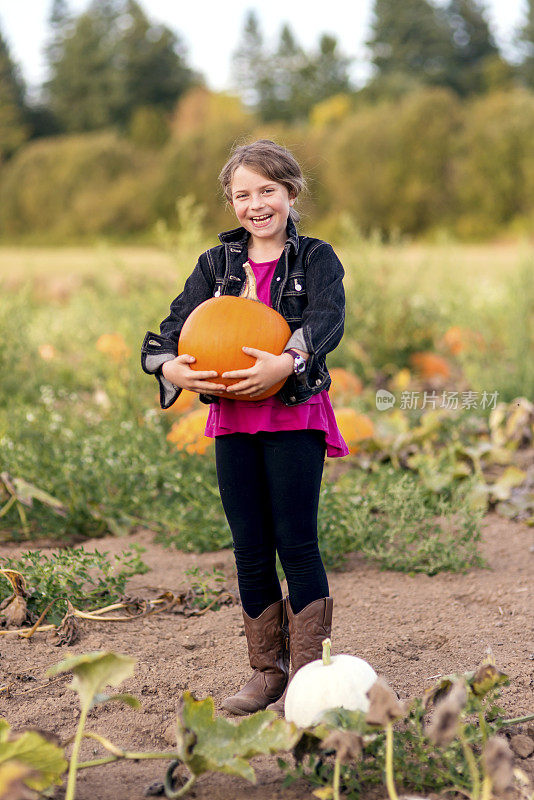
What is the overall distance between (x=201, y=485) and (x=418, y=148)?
16.6 metres

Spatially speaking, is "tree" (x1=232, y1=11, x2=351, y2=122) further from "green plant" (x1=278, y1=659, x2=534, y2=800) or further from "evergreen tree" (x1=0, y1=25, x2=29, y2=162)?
"green plant" (x1=278, y1=659, x2=534, y2=800)

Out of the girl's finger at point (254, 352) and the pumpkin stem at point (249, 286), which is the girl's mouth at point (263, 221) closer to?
the pumpkin stem at point (249, 286)

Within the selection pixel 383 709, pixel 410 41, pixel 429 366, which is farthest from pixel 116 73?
pixel 383 709

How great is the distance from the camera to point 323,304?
189 cm

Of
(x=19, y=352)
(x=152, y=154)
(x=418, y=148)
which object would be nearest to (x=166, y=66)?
(x=152, y=154)

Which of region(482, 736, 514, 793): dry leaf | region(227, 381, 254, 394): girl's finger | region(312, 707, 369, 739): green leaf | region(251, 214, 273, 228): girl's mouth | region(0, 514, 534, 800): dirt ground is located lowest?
region(0, 514, 534, 800): dirt ground

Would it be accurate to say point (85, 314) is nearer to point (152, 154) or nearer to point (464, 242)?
point (464, 242)

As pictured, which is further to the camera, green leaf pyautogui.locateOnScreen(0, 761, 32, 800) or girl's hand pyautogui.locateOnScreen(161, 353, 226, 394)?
girl's hand pyautogui.locateOnScreen(161, 353, 226, 394)

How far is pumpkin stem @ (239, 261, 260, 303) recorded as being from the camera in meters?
1.98

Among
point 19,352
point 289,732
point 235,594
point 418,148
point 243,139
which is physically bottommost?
point 235,594

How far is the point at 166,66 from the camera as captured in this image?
3109 centimetres

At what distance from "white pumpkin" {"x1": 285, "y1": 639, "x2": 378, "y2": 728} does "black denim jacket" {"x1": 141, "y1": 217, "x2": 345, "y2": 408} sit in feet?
1.90

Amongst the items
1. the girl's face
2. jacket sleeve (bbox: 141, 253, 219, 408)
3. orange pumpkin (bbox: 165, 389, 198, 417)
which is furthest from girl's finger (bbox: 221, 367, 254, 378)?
orange pumpkin (bbox: 165, 389, 198, 417)

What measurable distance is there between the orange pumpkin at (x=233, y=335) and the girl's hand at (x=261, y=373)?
0.14 ft
